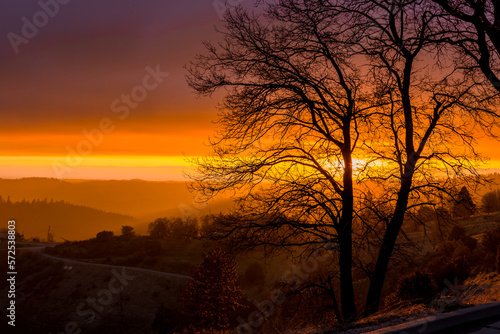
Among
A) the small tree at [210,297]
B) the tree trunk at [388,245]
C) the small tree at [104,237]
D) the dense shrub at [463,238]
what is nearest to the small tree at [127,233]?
the small tree at [104,237]

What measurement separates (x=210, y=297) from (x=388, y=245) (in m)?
34.4

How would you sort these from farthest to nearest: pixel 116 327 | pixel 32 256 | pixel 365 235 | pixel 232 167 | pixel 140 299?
pixel 32 256
pixel 140 299
pixel 116 327
pixel 365 235
pixel 232 167

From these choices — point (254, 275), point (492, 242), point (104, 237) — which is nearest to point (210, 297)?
point (492, 242)

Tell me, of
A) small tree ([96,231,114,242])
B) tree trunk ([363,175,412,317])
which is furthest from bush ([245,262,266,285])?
tree trunk ([363,175,412,317])

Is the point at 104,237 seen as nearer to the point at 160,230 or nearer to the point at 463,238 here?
the point at 160,230

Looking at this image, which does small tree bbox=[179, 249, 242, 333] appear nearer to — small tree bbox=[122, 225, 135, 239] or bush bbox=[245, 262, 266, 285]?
bush bbox=[245, 262, 266, 285]

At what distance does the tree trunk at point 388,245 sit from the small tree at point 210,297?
1263 inches

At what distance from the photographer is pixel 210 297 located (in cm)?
4025

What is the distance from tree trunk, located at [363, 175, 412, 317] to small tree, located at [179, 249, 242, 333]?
32069 mm

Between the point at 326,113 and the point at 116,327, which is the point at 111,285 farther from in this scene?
the point at 326,113

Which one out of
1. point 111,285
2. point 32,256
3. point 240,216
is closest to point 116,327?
point 111,285

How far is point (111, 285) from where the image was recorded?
59.9m

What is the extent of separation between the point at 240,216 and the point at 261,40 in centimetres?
408

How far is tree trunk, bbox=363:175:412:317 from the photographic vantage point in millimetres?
8664
